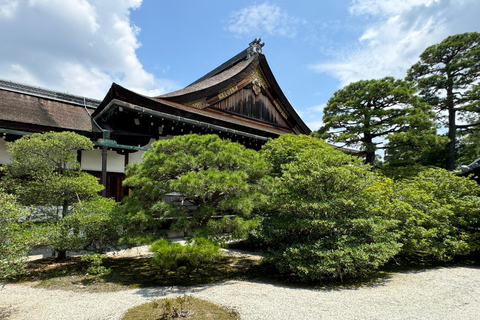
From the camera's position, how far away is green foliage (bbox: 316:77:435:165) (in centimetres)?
1256

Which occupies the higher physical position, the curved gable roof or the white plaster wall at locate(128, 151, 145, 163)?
the curved gable roof

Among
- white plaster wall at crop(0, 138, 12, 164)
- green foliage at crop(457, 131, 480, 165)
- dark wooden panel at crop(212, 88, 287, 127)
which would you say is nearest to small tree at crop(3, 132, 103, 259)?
white plaster wall at crop(0, 138, 12, 164)

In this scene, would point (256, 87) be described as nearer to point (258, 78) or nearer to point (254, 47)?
point (258, 78)

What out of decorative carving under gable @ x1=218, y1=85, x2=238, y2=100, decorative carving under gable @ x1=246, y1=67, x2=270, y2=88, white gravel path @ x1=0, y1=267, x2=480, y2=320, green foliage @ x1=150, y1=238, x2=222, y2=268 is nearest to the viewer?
white gravel path @ x1=0, y1=267, x2=480, y2=320

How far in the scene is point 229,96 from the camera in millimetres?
11570

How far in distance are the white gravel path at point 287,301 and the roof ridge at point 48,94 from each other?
6330 mm

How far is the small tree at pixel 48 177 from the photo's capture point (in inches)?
192

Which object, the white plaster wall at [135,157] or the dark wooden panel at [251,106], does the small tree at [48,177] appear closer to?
the white plaster wall at [135,157]

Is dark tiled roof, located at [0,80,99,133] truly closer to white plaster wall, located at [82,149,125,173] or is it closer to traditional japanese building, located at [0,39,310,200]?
traditional japanese building, located at [0,39,310,200]

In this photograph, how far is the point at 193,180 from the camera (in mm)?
4297

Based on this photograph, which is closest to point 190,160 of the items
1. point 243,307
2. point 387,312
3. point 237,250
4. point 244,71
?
point 243,307

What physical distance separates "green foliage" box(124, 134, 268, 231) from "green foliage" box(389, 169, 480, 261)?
345 centimetres

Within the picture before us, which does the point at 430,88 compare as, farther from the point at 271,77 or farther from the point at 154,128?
the point at 154,128

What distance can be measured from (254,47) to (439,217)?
1130cm
